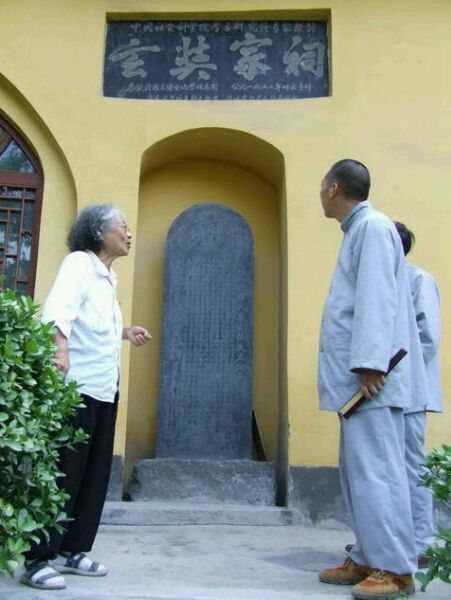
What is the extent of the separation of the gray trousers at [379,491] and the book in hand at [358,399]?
3 centimetres

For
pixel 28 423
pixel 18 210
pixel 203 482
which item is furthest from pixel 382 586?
pixel 18 210

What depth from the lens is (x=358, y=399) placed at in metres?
2.62

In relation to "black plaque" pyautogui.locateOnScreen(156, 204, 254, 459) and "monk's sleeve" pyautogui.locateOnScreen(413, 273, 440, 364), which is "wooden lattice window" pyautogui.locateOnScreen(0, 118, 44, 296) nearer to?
"black plaque" pyautogui.locateOnScreen(156, 204, 254, 459)

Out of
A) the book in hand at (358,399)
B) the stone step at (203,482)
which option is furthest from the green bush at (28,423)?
the stone step at (203,482)

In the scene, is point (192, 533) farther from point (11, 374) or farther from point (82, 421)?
point (11, 374)

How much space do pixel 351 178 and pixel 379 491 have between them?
122 centimetres

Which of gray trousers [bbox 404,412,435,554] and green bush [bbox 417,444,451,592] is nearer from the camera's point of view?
green bush [bbox 417,444,451,592]

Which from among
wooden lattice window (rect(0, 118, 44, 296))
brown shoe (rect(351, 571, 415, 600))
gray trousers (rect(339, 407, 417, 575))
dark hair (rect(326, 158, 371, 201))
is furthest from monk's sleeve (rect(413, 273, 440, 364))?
wooden lattice window (rect(0, 118, 44, 296))

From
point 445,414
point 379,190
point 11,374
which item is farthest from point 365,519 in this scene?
point 379,190

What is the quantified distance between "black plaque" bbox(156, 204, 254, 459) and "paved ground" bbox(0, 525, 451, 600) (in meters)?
0.84

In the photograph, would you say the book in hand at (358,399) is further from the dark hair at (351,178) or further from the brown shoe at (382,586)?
the dark hair at (351,178)

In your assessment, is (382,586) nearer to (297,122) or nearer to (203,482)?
(203,482)

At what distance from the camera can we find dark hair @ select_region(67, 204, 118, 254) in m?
3.01

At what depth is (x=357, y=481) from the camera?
256 cm
